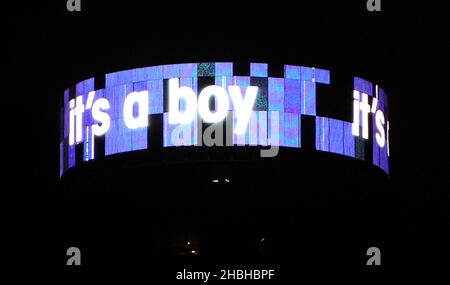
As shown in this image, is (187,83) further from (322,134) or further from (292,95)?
(322,134)

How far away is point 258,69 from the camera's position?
41438 mm

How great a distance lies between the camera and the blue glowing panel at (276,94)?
41469 mm

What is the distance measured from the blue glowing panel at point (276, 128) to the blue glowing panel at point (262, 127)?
0.57 ft

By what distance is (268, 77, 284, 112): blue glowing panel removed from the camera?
4147 centimetres

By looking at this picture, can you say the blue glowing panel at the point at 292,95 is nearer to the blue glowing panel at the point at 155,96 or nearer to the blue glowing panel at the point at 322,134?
the blue glowing panel at the point at 322,134

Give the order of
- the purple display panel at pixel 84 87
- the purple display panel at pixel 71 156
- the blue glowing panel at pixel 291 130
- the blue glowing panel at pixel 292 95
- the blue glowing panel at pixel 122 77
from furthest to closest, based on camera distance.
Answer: the purple display panel at pixel 71 156 < the purple display panel at pixel 84 87 < the blue glowing panel at pixel 122 77 < the blue glowing panel at pixel 292 95 < the blue glowing panel at pixel 291 130

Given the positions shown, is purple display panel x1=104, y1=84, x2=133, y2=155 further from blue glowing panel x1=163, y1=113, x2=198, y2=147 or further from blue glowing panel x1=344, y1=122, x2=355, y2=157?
blue glowing panel x1=344, y1=122, x2=355, y2=157

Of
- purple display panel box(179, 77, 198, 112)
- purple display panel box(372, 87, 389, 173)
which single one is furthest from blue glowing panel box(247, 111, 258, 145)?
purple display panel box(372, 87, 389, 173)

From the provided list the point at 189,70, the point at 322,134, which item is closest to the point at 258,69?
the point at 189,70

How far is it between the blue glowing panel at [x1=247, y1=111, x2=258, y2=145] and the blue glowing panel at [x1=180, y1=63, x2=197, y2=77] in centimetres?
233

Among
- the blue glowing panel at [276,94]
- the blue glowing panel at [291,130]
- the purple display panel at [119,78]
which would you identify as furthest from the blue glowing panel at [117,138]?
the blue glowing panel at [291,130]

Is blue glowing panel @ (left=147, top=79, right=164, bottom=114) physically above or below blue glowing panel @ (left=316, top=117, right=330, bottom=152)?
above
